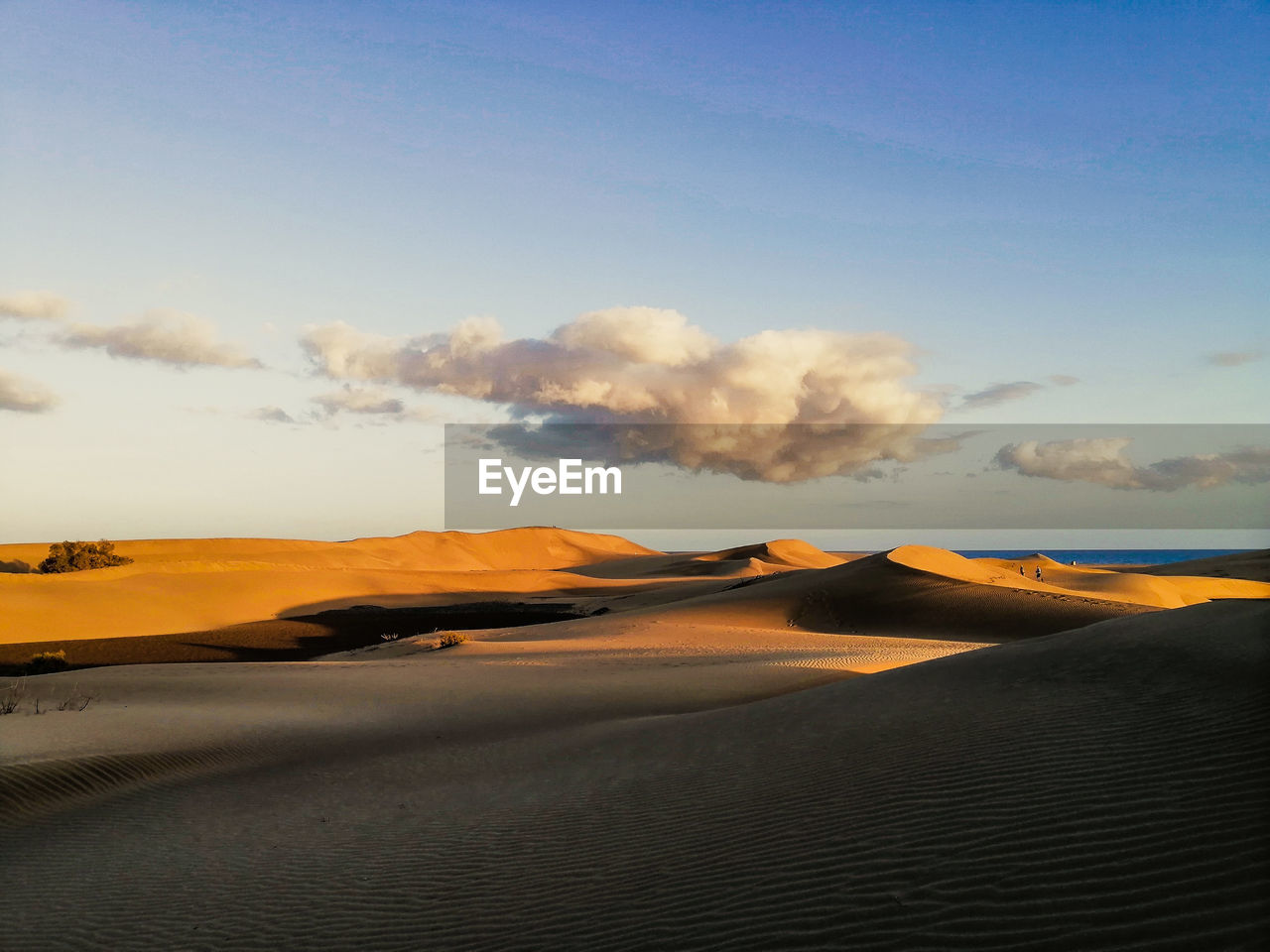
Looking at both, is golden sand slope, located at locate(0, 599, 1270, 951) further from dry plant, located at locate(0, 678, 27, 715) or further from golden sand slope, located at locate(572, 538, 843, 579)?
golden sand slope, located at locate(572, 538, 843, 579)

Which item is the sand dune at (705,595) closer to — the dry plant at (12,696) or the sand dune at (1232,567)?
the sand dune at (1232,567)

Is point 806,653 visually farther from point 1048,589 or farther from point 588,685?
point 1048,589

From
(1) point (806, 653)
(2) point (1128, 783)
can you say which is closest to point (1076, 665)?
(2) point (1128, 783)

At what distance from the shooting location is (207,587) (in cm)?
4131

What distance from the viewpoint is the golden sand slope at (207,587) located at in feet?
109

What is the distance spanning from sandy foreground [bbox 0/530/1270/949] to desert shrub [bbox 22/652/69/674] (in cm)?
538

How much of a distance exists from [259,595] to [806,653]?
33.0m

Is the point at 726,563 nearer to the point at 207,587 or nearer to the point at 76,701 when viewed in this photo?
the point at 207,587

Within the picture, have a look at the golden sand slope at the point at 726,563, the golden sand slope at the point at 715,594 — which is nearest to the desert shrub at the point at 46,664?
the golden sand slope at the point at 715,594

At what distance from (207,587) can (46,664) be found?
21478mm

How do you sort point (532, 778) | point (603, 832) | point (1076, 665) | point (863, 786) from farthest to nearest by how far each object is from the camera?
point (532, 778), point (1076, 665), point (603, 832), point (863, 786)

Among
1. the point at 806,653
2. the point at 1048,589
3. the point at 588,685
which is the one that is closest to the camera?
the point at 588,685

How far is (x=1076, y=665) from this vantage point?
8.11 m

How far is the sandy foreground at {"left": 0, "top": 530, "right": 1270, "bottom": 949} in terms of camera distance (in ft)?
13.0
